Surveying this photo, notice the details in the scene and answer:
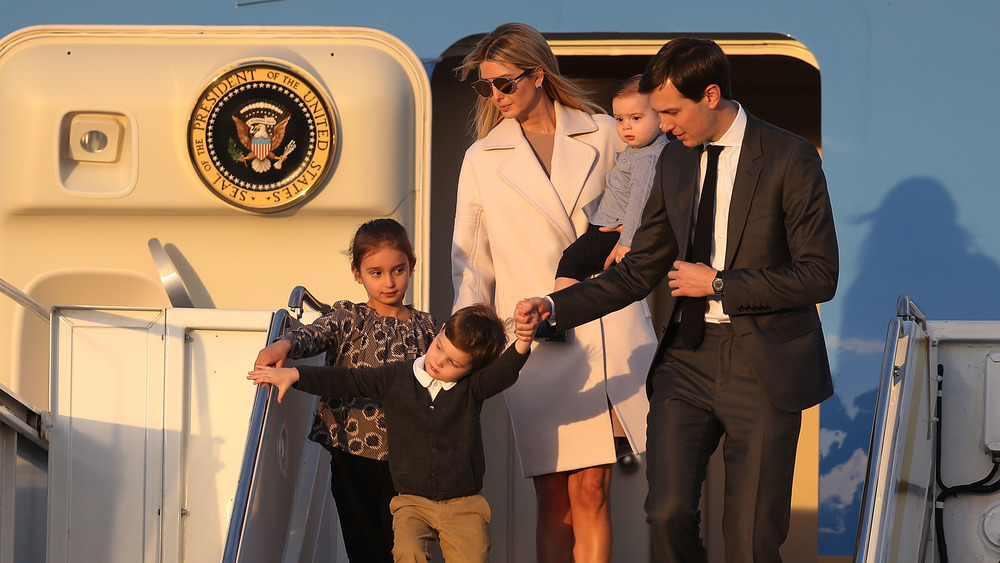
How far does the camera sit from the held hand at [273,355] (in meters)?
3.70

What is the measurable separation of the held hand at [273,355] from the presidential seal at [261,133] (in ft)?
7.25

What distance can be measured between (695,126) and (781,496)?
3.22ft

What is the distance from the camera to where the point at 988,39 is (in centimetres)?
571

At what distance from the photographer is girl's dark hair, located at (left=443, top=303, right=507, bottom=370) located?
3.68 meters

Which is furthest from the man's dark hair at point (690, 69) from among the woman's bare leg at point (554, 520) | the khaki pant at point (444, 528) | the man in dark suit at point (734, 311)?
the woman's bare leg at point (554, 520)

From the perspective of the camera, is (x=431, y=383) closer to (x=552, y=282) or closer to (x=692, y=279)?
(x=552, y=282)

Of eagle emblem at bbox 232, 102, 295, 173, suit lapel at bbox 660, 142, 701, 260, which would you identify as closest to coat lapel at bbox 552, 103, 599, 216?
suit lapel at bbox 660, 142, 701, 260

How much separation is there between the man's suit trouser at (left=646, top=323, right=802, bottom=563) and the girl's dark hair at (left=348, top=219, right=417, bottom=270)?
112cm

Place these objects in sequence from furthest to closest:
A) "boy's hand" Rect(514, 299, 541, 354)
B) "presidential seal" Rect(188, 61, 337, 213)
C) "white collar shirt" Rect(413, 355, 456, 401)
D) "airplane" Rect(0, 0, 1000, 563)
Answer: "presidential seal" Rect(188, 61, 337, 213), "airplane" Rect(0, 0, 1000, 563), "white collar shirt" Rect(413, 355, 456, 401), "boy's hand" Rect(514, 299, 541, 354)

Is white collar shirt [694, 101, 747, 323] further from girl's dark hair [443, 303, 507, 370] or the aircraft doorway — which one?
the aircraft doorway

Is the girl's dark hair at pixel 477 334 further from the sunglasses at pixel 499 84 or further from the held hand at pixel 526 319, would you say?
the sunglasses at pixel 499 84

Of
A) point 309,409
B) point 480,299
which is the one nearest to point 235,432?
point 309,409

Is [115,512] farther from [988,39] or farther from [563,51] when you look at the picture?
[988,39]

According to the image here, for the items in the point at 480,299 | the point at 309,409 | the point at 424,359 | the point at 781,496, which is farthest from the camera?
the point at 309,409
